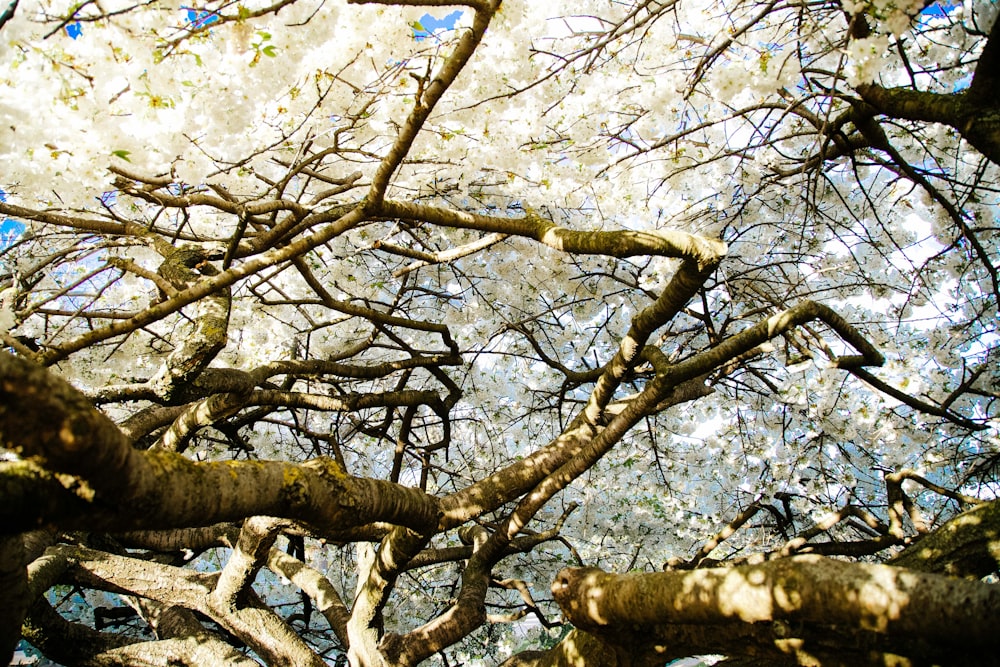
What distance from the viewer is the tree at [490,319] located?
5.55 ft

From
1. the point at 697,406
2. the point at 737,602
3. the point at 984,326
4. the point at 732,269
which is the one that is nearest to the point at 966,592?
the point at 737,602

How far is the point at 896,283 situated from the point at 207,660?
595 centimetres

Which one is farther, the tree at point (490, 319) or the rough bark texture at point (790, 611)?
the tree at point (490, 319)

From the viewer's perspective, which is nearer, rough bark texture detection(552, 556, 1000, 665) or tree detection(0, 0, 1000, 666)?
rough bark texture detection(552, 556, 1000, 665)

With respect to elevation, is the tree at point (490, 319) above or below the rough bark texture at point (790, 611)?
above

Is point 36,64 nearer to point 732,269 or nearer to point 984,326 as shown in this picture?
point 732,269

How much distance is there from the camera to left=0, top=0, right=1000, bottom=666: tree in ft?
5.55

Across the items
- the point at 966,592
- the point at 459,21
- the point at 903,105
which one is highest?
the point at 459,21

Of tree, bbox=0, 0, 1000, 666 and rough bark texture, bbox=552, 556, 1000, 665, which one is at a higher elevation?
tree, bbox=0, 0, 1000, 666

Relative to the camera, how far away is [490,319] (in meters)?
5.82

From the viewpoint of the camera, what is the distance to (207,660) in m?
3.23

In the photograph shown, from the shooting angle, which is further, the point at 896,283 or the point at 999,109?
the point at 896,283

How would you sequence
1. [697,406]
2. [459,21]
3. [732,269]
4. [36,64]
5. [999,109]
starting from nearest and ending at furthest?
[999,109], [36,64], [459,21], [732,269], [697,406]

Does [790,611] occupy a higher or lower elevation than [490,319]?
lower
